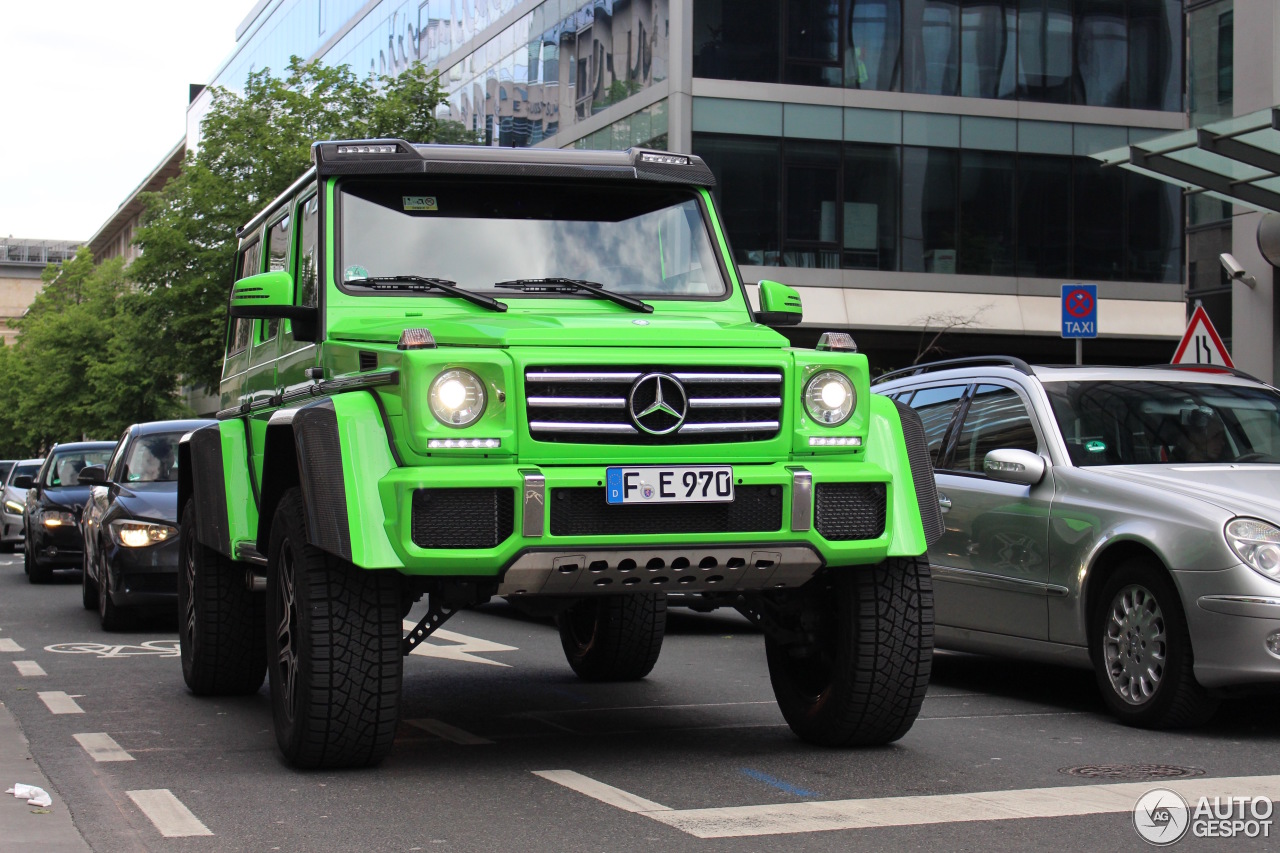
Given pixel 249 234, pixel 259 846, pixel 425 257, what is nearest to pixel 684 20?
pixel 249 234

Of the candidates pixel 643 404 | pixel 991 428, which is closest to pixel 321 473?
pixel 643 404

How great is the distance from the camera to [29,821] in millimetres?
5582

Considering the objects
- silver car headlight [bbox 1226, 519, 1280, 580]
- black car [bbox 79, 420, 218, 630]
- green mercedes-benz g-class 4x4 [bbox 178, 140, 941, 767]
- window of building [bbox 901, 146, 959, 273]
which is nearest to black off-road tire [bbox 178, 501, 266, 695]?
green mercedes-benz g-class 4x4 [bbox 178, 140, 941, 767]

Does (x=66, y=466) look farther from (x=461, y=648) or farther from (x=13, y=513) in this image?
(x=461, y=648)

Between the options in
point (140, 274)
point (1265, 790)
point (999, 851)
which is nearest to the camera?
point (999, 851)

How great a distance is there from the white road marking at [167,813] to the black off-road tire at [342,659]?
0.52m

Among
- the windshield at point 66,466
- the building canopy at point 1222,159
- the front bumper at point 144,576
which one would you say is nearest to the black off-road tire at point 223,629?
the front bumper at point 144,576

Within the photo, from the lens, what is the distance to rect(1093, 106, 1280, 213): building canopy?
13867 mm

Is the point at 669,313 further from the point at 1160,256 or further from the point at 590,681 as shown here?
the point at 1160,256

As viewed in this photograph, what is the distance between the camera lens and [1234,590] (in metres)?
7.11

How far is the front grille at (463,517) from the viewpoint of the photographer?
5.79 metres

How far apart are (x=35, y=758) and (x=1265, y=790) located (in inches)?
190

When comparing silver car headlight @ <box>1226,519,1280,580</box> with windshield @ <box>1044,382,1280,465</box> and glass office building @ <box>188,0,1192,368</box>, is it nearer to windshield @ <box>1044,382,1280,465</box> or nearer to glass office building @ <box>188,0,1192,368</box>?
windshield @ <box>1044,382,1280,465</box>

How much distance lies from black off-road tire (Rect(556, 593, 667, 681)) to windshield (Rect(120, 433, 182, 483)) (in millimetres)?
5943
